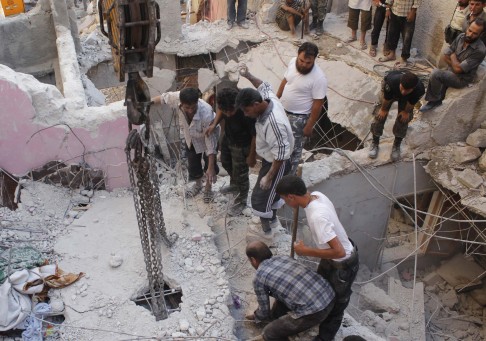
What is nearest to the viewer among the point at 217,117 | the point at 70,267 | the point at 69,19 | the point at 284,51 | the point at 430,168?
the point at 70,267

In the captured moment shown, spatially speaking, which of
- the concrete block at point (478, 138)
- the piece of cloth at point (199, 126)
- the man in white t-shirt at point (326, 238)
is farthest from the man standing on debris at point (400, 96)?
the man in white t-shirt at point (326, 238)

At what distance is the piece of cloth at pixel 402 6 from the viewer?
820cm

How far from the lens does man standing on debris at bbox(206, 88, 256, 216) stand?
507 cm

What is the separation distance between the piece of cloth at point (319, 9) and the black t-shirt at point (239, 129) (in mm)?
5295

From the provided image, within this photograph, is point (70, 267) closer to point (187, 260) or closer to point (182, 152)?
point (187, 260)

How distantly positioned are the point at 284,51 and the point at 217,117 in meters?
4.78

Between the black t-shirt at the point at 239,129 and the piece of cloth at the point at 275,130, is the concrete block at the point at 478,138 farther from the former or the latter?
the black t-shirt at the point at 239,129

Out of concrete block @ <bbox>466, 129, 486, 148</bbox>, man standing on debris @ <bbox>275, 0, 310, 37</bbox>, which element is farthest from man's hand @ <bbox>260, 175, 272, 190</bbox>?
man standing on debris @ <bbox>275, 0, 310, 37</bbox>

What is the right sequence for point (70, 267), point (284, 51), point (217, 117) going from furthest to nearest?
point (284, 51), point (217, 117), point (70, 267)

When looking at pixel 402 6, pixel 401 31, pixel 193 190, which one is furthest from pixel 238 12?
pixel 193 190

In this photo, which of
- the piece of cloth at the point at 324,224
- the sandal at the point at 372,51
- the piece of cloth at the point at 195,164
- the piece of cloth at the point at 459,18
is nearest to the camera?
the piece of cloth at the point at 324,224

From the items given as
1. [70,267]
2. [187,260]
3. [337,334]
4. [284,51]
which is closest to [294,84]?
[187,260]

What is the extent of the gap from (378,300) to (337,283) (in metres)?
3.24

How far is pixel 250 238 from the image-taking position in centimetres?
566
